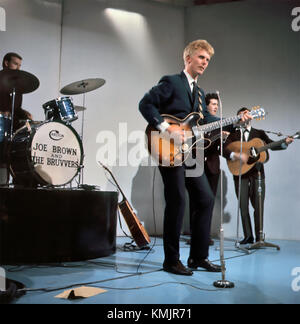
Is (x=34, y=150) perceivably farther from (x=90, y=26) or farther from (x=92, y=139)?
(x=90, y=26)

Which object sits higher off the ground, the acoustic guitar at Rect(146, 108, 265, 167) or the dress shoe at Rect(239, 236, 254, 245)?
the acoustic guitar at Rect(146, 108, 265, 167)

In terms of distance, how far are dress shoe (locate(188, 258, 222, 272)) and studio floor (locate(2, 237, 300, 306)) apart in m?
0.06

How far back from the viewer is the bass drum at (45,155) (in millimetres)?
3293

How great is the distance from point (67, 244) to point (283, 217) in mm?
3576

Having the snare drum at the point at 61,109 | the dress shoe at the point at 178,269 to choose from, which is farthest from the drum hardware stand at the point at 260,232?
the snare drum at the point at 61,109

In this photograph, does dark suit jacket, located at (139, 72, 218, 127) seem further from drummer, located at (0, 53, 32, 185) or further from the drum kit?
drummer, located at (0, 53, 32, 185)

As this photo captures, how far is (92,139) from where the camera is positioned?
209 inches

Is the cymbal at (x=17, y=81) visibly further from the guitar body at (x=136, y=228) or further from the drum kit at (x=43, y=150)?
the guitar body at (x=136, y=228)

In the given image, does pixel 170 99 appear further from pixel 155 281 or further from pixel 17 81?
pixel 17 81

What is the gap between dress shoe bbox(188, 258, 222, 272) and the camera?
2.88 metres

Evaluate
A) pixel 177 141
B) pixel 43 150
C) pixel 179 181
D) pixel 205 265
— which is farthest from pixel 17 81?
pixel 205 265

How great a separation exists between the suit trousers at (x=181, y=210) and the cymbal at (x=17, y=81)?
2.09 metres

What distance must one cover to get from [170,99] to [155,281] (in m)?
1.44

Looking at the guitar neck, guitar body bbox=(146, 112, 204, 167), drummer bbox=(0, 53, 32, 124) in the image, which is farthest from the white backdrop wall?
guitar body bbox=(146, 112, 204, 167)
